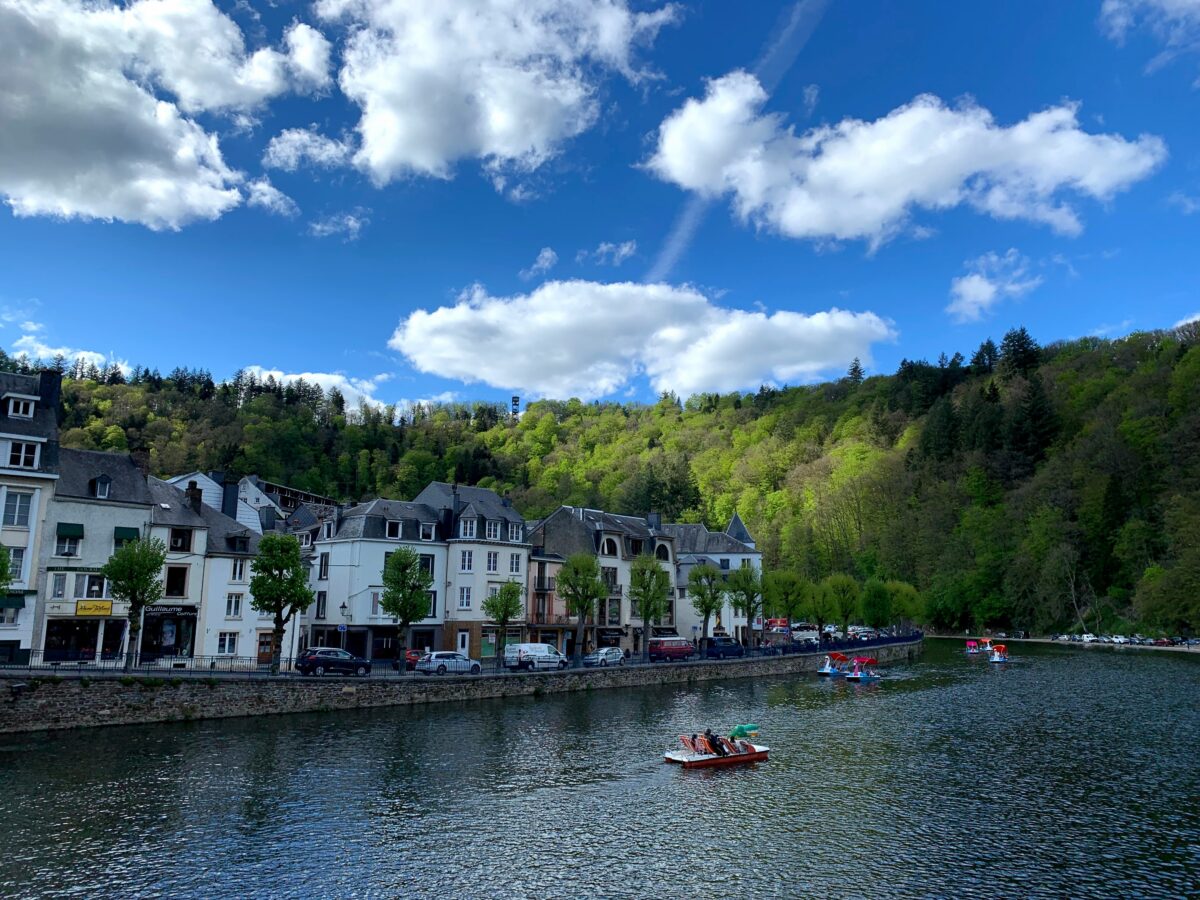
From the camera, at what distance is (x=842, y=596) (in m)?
111

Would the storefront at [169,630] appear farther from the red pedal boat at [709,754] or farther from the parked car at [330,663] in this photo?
the red pedal boat at [709,754]

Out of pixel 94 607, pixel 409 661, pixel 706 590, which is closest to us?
pixel 94 607

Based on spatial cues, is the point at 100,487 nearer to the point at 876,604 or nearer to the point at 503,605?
the point at 503,605

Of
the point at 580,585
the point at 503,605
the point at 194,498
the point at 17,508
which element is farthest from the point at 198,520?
the point at 580,585

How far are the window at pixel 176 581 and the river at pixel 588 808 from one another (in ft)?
47.7

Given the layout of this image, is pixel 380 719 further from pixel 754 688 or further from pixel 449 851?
pixel 754 688

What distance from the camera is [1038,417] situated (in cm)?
15100

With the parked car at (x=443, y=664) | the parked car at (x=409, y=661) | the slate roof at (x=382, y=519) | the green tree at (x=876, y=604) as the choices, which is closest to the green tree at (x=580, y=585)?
the slate roof at (x=382, y=519)

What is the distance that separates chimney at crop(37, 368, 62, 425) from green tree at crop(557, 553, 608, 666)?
38.7 meters

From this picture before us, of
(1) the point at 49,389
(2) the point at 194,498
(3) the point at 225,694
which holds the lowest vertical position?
(3) the point at 225,694

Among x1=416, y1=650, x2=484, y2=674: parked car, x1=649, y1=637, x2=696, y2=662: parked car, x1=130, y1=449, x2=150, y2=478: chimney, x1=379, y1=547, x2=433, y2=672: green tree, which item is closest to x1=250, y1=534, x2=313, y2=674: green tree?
x1=379, y1=547, x2=433, y2=672: green tree

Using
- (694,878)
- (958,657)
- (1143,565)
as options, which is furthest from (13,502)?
(1143,565)

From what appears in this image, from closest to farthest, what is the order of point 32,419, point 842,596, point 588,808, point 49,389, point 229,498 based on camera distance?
point 588,808, point 32,419, point 49,389, point 229,498, point 842,596

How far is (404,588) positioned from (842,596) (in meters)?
69.3
